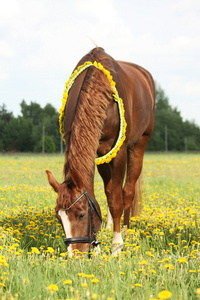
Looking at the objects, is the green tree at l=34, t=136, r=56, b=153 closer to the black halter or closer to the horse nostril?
the black halter

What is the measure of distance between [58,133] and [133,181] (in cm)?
6443

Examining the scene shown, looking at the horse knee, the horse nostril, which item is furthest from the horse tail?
the horse nostril

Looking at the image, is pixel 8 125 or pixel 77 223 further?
pixel 8 125

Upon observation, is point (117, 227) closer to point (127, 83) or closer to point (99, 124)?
point (99, 124)

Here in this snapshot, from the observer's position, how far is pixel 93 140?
3.29 meters

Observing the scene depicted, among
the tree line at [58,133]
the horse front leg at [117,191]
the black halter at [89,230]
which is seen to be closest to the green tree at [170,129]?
the tree line at [58,133]

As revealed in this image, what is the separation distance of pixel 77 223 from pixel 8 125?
231ft

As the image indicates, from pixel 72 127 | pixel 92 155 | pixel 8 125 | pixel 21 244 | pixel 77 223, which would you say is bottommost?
pixel 21 244

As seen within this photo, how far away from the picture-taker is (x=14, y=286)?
2.33 metres

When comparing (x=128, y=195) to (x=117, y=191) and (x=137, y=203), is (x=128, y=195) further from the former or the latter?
(x=117, y=191)

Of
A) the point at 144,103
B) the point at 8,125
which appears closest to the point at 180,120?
the point at 8,125

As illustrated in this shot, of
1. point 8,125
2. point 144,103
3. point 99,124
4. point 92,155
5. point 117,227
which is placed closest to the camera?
point 92,155

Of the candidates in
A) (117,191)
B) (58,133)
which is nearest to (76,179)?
(117,191)

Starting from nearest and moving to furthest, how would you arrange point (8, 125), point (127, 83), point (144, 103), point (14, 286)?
point (14, 286), point (127, 83), point (144, 103), point (8, 125)
